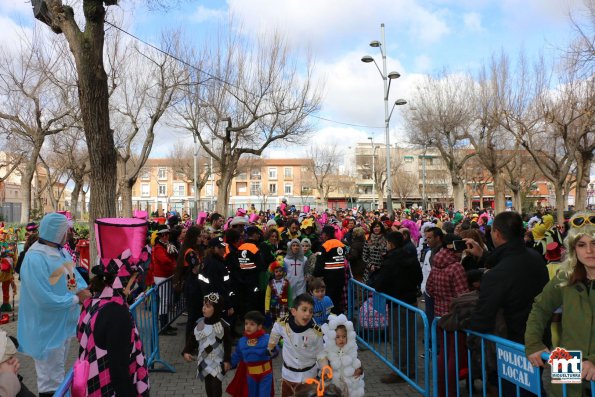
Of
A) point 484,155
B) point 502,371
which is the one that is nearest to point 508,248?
point 502,371

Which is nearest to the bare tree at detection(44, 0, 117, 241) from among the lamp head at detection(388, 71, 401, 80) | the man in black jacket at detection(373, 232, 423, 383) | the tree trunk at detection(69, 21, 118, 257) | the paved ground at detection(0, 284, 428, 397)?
the tree trunk at detection(69, 21, 118, 257)

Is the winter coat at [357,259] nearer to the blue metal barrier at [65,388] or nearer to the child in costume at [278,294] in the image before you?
the child in costume at [278,294]

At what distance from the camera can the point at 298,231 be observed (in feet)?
33.1

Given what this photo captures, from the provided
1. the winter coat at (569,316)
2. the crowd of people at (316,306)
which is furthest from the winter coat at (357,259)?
the winter coat at (569,316)

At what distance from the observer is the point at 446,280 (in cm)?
511

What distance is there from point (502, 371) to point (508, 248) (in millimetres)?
915

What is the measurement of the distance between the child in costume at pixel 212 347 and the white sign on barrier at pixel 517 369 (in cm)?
249

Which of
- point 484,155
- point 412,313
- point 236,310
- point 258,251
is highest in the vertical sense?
point 484,155

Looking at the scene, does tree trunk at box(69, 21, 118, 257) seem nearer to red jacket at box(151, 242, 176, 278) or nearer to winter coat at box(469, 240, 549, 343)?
red jacket at box(151, 242, 176, 278)

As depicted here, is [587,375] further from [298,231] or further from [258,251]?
[298,231]

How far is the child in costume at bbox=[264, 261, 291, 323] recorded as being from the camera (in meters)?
7.17

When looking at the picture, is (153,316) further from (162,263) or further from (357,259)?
(357,259)

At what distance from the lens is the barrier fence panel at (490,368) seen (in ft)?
9.37

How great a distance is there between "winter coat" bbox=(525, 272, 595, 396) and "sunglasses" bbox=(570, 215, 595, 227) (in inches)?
14.6
